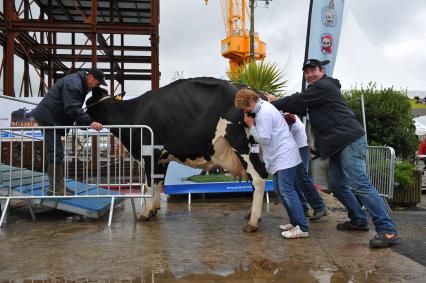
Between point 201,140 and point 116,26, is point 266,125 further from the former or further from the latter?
point 116,26

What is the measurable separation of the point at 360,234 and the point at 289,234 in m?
0.86

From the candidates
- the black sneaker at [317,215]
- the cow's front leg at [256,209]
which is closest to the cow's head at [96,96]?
the cow's front leg at [256,209]

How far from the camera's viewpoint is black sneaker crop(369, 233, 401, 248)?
4.30m

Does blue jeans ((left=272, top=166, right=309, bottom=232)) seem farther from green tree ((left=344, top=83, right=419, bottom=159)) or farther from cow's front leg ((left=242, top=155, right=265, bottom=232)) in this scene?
green tree ((left=344, top=83, right=419, bottom=159))

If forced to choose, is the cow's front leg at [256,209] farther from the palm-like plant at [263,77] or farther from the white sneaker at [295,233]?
the palm-like plant at [263,77]

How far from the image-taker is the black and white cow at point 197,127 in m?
5.25

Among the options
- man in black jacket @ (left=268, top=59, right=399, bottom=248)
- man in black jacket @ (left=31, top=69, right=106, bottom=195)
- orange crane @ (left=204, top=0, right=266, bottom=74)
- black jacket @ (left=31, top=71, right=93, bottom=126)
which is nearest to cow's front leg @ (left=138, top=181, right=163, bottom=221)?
man in black jacket @ (left=31, top=69, right=106, bottom=195)

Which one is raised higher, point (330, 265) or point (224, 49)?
point (224, 49)

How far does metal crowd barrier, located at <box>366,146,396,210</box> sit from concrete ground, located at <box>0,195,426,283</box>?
1.31m

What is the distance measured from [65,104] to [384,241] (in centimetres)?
392

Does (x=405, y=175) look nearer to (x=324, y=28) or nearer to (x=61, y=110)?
(x=324, y=28)

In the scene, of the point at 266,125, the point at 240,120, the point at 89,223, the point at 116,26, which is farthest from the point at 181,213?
the point at 116,26

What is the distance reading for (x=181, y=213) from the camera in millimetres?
6480

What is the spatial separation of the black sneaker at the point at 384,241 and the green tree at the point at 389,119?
24.2ft
